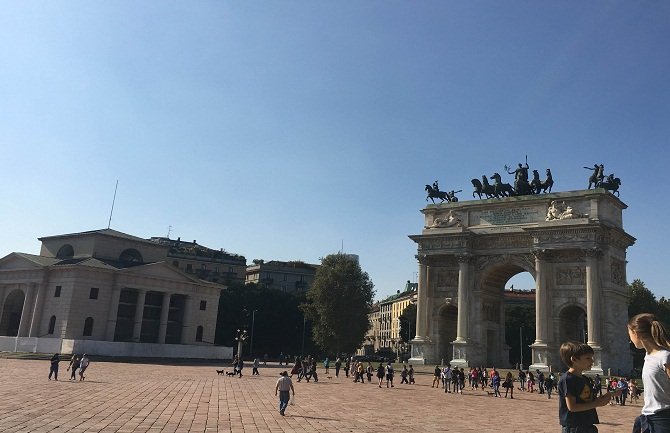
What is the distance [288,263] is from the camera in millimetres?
122812

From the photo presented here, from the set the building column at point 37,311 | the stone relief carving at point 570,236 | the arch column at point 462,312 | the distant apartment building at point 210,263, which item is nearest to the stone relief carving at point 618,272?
the stone relief carving at point 570,236

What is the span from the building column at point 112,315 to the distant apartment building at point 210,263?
42834 millimetres

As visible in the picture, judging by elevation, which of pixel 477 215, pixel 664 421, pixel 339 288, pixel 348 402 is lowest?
pixel 348 402

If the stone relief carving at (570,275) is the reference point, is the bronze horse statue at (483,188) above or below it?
above

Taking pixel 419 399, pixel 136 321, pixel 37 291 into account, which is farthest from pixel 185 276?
pixel 419 399

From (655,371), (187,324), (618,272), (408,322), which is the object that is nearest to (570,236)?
(618,272)

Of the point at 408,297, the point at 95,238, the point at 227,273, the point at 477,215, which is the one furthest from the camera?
the point at 408,297

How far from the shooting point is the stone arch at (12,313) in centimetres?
7144

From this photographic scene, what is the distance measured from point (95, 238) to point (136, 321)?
43.1 feet

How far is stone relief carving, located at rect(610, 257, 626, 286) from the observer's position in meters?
49.2

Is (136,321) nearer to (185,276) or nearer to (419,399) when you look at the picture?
(185,276)

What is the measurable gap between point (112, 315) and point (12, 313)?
17323mm

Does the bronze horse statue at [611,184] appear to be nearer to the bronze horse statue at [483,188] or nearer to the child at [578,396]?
the bronze horse statue at [483,188]

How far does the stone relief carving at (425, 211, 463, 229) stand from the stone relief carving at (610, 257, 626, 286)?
13.9 metres
